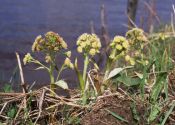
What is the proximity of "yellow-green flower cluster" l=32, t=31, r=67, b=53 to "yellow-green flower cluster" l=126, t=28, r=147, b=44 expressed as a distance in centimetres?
39

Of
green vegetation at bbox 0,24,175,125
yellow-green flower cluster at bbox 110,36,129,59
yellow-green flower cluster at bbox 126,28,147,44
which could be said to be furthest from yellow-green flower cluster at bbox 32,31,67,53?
yellow-green flower cluster at bbox 126,28,147,44

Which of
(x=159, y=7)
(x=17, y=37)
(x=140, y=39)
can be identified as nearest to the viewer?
(x=140, y=39)

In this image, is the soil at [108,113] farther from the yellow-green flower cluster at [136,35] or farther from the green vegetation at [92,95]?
the yellow-green flower cluster at [136,35]

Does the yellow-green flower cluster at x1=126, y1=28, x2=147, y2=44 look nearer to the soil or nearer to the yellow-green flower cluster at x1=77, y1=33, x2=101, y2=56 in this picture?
the yellow-green flower cluster at x1=77, y1=33, x2=101, y2=56

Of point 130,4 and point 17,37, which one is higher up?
point 130,4

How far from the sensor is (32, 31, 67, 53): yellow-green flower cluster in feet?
6.31

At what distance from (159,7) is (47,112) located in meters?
6.20

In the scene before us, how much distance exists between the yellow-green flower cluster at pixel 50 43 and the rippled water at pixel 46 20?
102 inches

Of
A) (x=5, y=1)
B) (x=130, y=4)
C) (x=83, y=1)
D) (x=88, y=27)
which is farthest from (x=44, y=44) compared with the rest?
(x=83, y=1)

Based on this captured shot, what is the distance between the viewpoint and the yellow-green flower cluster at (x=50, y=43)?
1922mm

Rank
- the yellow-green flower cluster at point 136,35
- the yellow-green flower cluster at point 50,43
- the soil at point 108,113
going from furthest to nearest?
the yellow-green flower cluster at point 136,35 < the yellow-green flower cluster at point 50,43 < the soil at point 108,113

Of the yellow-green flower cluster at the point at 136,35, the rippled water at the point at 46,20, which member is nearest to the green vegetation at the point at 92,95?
the yellow-green flower cluster at the point at 136,35

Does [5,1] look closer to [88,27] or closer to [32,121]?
[88,27]

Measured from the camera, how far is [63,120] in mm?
1854
